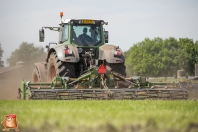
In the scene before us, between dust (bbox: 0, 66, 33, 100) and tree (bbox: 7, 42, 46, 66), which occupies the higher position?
tree (bbox: 7, 42, 46, 66)

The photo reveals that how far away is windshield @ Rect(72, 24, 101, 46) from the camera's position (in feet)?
51.5

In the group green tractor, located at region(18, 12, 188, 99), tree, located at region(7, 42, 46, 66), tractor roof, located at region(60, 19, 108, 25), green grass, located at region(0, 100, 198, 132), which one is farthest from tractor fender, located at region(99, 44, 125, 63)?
tree, located at region(7, 42, 46, 66)

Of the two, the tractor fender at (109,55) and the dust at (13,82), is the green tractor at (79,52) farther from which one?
A: the dust at (13,82)

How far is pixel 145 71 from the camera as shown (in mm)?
92500

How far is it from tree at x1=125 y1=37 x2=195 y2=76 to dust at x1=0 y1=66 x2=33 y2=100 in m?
66.3

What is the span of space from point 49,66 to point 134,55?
8342 cm

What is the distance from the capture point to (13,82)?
21.0m

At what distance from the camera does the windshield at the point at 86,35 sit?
15.7 m

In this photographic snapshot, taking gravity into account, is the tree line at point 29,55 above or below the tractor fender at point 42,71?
above

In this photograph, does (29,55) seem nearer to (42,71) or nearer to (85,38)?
(42,71)

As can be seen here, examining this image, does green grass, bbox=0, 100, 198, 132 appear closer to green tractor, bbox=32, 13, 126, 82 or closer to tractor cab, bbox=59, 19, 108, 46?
green tractor, bbox=32, 13, 126, 82

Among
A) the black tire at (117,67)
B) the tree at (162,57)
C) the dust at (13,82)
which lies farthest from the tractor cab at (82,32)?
the tree at (162,57)

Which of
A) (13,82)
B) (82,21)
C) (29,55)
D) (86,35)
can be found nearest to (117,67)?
(86,35)

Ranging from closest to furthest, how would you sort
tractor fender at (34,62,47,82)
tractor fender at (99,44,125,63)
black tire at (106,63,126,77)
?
tractor fender at (99,44,125,63)
black tire at (106,63,126,77)
tractor fender at (34,62,47,82)
